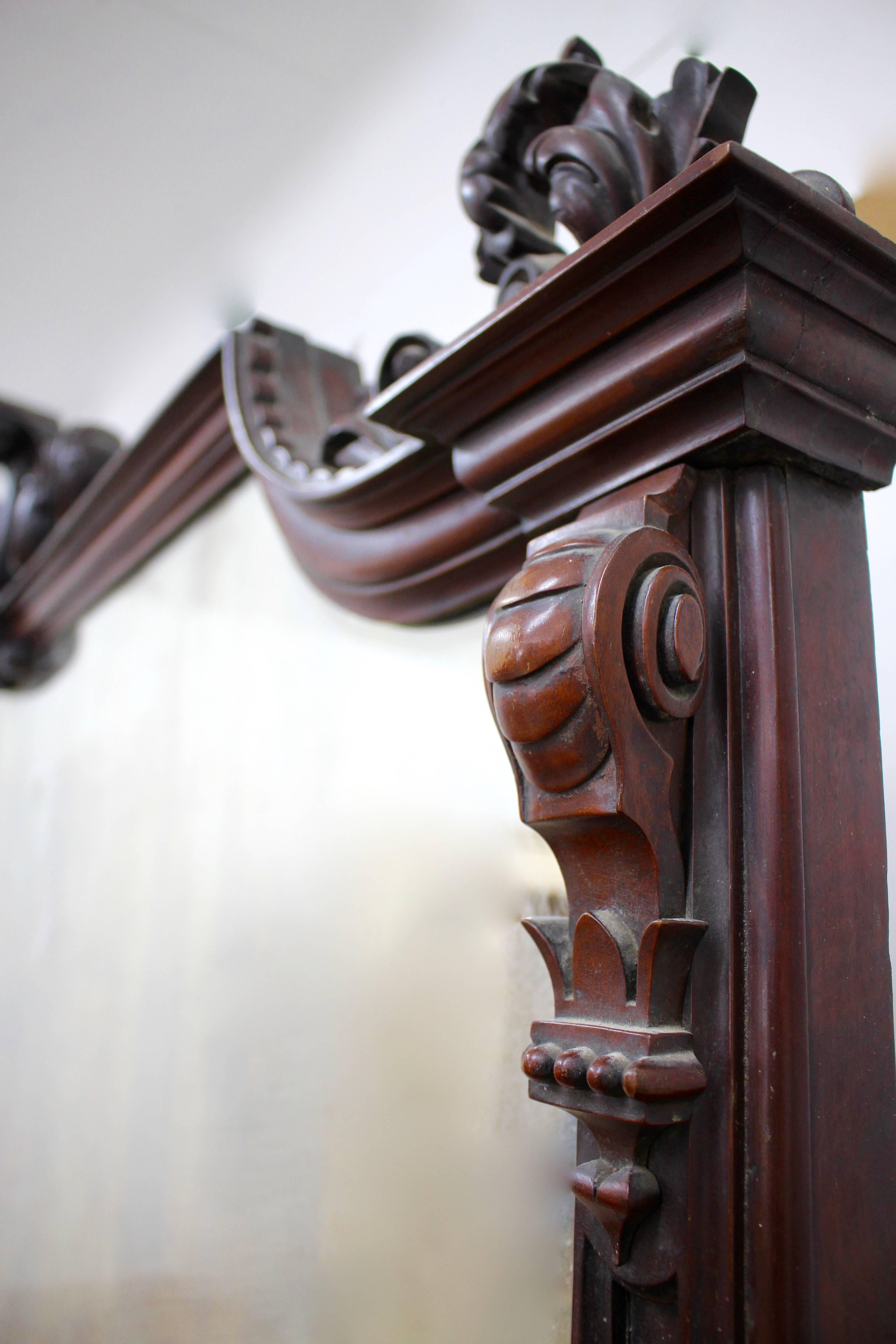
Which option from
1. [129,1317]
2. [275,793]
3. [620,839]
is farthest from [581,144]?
[129,1317]

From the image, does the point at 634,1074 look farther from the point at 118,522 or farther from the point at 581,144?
the point at 118,522

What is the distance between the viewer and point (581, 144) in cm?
41

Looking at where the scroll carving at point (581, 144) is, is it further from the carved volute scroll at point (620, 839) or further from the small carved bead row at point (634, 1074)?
the small carved bead row at point (634, 1074)

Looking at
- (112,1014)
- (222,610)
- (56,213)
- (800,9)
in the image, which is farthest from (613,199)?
(56,213)

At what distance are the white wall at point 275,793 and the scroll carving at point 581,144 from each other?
0.38 ft

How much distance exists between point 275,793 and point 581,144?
49 cm

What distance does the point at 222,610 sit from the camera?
89cm

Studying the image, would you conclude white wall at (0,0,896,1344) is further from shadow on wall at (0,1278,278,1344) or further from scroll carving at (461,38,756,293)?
scroll carving at (461,38,756,293)

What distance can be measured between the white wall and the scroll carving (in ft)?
0.38

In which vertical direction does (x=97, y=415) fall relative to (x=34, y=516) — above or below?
above

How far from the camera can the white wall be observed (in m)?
0.52

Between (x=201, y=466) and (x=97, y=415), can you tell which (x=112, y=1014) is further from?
(x=97, y=415)

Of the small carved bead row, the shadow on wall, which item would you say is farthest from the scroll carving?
the shadow on wall

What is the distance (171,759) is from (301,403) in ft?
1.13
